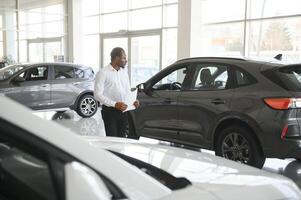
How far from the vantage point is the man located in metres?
5.23

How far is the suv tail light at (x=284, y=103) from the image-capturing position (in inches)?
203

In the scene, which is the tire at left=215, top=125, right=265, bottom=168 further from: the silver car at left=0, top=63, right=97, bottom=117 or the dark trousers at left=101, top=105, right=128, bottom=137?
the silver car at left=0, top=63, right=97, bottom=117

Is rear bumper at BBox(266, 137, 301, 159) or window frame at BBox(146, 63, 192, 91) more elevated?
window frame at BBox(146, 63, 192, 91)

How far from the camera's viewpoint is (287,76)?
537 cm

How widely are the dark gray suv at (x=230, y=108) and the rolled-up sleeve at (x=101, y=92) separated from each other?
5.02 feet

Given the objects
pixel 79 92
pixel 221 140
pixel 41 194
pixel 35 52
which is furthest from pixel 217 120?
pixel 35 52

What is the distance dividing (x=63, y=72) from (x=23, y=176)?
960 centimetres

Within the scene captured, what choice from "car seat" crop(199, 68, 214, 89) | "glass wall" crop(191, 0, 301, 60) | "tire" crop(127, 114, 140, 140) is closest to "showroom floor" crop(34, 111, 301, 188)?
"tire" crop(127, 114, 140, 140)

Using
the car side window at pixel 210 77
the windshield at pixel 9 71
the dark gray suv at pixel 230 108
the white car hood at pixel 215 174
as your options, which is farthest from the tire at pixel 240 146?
the windshield at pixel 9 71

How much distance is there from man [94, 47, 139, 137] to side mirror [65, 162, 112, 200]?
371 cm

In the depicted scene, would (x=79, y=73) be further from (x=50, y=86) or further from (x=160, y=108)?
(x=160, y=108)

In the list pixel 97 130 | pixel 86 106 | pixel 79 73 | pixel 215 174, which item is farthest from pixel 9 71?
pixel 215 174

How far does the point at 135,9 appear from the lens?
1672cm

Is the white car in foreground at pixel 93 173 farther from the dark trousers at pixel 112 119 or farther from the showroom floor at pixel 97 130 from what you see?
the dark trousers at pixel 112 119
